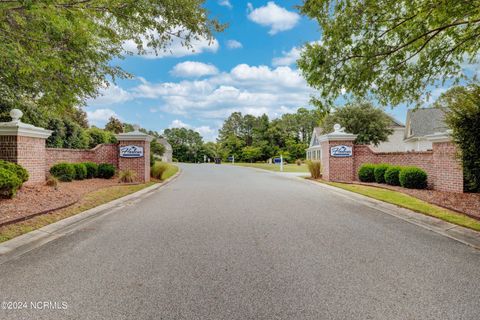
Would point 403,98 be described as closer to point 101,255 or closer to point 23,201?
point 101,255

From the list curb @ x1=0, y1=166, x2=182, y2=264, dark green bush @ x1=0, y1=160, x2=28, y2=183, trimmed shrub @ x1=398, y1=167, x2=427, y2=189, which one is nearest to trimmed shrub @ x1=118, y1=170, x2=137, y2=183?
dark green bush @ x1=0, y1=160, x2=28, y2=183

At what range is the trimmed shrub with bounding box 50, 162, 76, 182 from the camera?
12664 mm

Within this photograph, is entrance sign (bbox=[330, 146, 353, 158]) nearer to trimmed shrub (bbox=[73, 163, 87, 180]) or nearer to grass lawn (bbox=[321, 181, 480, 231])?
grass lawn (bbox=[321, 181, 480, 231])

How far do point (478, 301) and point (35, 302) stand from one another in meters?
4.63

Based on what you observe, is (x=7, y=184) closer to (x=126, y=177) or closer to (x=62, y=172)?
(x=62, y=172)

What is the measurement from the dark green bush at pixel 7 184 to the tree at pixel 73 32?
7.76 ft

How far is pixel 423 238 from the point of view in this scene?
17.4 feet

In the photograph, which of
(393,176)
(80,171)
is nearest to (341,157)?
(393,176)

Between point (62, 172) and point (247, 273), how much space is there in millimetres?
12122

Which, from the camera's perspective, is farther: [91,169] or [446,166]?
[91,169]

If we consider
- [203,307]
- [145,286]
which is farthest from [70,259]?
[203,307]

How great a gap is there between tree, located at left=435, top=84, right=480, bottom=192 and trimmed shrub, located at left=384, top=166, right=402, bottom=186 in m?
3.08

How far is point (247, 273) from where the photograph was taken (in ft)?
12.0

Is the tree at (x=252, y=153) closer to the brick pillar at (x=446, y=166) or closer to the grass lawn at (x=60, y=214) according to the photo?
the brick pillar at (x=446, y=166)
